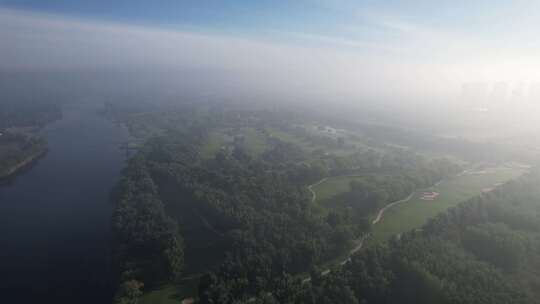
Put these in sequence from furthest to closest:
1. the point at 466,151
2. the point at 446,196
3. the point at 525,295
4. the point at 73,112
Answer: the point at 73,112, the point at 466,151, the point at 446,196, the point at 525,295

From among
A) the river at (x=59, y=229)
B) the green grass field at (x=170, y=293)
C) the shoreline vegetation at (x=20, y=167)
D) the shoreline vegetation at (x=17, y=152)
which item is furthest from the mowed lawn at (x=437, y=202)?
the shoreline vegetation at (x=17, y=152)

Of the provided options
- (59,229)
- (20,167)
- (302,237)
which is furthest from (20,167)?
(302,237)

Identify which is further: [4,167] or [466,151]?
[466,151]

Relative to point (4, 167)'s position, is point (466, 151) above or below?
above

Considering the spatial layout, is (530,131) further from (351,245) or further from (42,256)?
(42,256)

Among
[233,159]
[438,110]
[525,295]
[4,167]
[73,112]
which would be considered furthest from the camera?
[438,110]

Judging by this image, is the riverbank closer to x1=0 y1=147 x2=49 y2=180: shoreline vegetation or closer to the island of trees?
x1=0 y1=147 x2=49 y2=180: shoreline vegetation

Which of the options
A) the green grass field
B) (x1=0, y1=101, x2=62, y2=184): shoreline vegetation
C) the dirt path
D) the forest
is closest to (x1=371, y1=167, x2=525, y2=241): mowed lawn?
the dirt path

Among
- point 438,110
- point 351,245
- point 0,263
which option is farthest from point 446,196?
point 438,110
